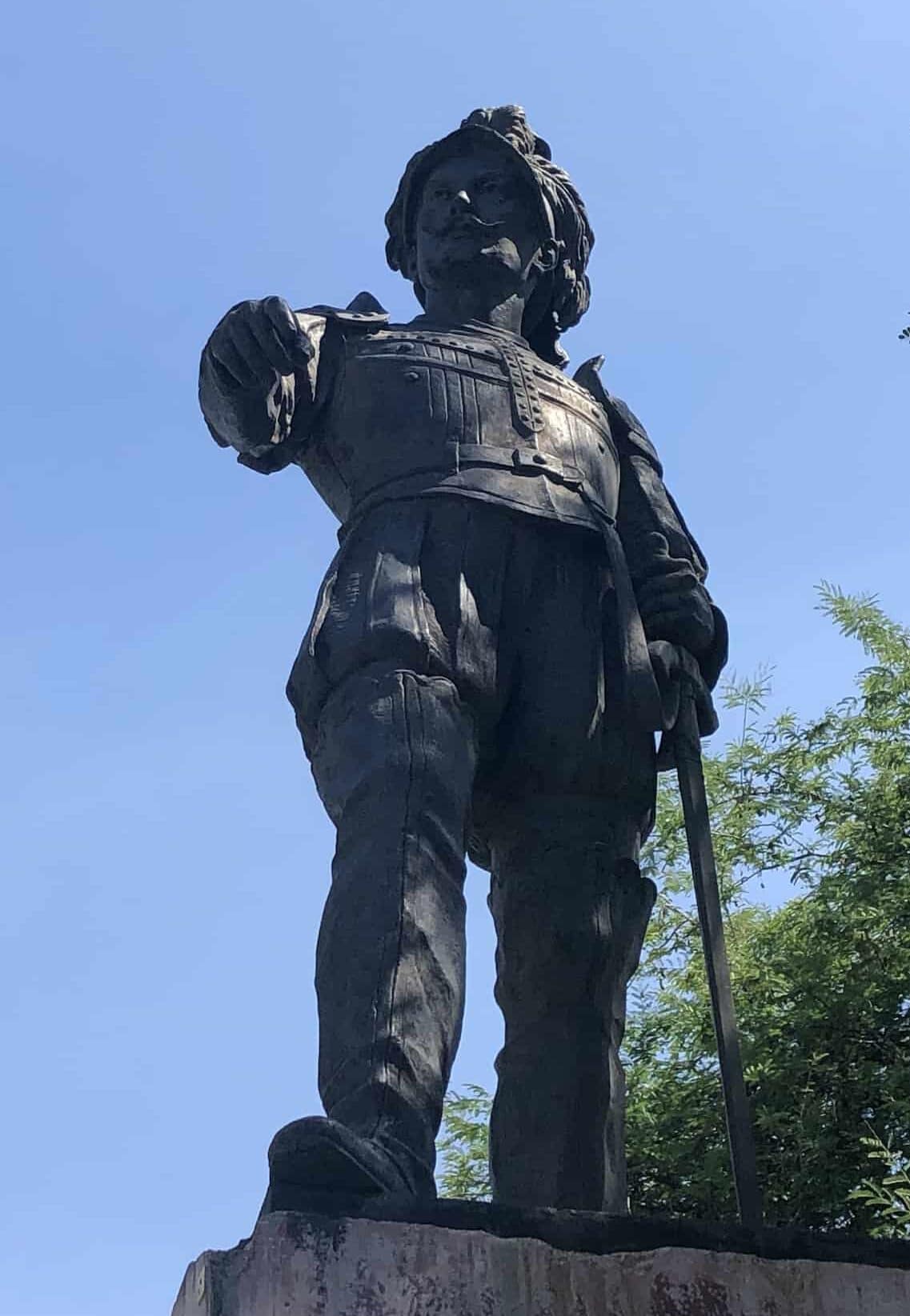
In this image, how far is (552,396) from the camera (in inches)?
213

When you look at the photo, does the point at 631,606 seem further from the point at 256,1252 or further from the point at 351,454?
the point at 256,1252

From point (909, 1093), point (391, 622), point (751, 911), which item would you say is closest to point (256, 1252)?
point (391, 622)

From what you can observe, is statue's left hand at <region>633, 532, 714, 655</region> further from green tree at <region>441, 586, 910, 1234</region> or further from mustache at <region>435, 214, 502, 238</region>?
green tree at <region>441, 586, 910, 1234</region>

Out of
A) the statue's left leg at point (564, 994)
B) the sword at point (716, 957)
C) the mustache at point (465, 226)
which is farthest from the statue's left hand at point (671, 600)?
the mustache at point (465, 226)

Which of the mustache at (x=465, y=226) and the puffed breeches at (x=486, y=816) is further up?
the mustache at (x=465, y=226)

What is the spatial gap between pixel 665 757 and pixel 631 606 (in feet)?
1.28

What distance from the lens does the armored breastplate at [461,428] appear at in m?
5.12

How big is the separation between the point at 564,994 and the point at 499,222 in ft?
7.18

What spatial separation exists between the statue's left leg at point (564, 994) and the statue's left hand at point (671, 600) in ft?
1.80

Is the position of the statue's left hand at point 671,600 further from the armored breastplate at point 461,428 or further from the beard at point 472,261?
the beard at point 472,261

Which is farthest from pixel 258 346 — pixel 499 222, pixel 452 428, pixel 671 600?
pixel 671 600

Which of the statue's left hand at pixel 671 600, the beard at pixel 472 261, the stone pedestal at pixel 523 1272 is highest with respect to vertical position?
the beard at pixel 472 261

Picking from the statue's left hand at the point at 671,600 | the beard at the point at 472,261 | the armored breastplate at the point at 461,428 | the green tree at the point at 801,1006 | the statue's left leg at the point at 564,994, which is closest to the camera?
the statue's left leg at the point at 564,994

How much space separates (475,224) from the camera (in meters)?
5.72
